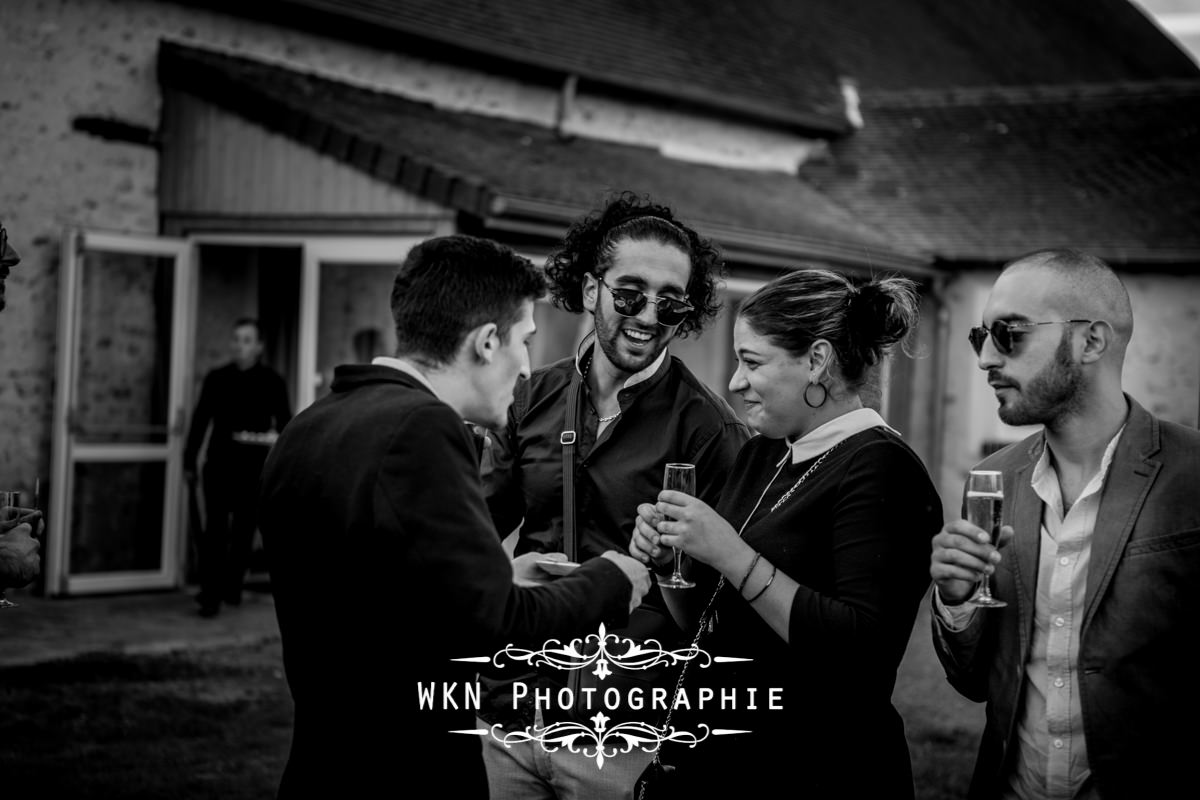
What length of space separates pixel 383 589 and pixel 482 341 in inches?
22.0

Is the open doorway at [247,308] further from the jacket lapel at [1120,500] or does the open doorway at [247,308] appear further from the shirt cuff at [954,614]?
the jacket lapel at [1120,500]

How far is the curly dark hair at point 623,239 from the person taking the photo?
3.73 metres

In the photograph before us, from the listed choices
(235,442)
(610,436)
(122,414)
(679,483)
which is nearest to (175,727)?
(235,442)

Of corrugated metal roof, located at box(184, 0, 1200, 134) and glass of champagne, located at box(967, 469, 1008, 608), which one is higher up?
corrugated metal roof, located at box(184, 0, 1200, 134)

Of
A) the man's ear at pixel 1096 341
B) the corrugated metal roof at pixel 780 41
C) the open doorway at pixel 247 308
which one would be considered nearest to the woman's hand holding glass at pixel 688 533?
the man's ear at pixel 1096 341

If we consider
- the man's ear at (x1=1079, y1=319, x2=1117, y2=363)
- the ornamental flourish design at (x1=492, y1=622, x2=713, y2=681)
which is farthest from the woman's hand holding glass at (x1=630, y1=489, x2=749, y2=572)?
the man's ear at (x1=1079, y1=319, x2=1117, y2=363)

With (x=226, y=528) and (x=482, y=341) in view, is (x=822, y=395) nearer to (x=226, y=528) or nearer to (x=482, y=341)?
(x=482, y=341)

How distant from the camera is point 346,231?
10180 mm

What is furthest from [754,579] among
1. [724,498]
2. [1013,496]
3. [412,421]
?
[412,421]

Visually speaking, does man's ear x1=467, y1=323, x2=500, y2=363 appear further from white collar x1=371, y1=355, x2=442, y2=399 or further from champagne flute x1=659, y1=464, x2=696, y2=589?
champagne flute x1=659, y1=464, x2=696, y2=589

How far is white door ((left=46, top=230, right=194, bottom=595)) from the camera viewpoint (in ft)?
32.0

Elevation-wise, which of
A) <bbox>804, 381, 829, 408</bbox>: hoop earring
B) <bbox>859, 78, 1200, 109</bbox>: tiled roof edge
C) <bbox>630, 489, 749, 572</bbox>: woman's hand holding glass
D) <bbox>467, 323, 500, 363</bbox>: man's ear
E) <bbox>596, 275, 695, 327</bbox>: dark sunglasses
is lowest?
<bbox>630, 489, 749, 572</bbox>: woman's hand holding glass

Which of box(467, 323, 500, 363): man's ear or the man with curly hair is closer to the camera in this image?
box(467, 323, 500, 363): man's ear

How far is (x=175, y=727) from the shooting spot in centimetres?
661
